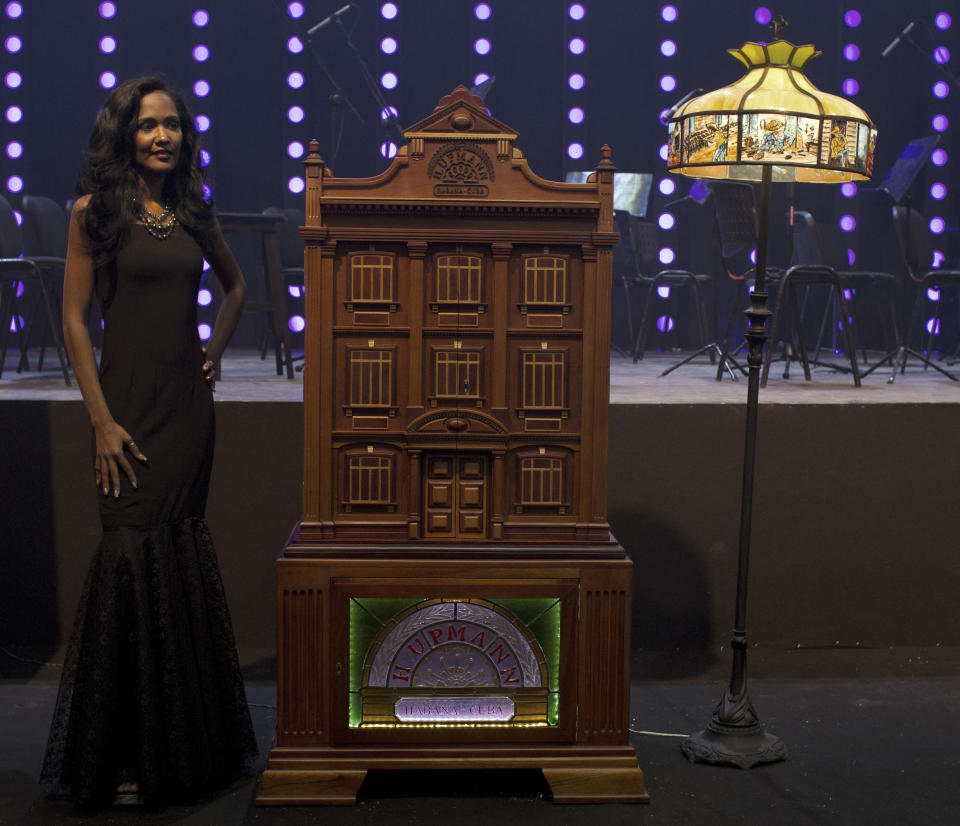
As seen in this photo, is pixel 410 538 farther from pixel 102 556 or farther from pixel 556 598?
pixel 102 556

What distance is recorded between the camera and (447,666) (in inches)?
107

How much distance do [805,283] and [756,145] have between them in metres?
2.83

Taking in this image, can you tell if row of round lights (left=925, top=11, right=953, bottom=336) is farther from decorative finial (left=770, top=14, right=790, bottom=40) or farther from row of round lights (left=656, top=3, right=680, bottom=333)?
decorative finial (left=770, top=14, right=790, bottom=40)

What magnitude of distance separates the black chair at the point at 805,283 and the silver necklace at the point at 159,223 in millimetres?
2871

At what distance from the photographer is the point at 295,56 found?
7543 millimetres

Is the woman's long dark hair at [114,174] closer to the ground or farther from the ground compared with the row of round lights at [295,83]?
closer to the ground

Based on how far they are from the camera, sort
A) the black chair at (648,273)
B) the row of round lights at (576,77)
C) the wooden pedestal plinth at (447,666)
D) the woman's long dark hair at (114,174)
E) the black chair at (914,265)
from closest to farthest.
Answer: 1. the woman's long dark hair at (114,174)
2. the wooden pedestal plinth at (447,666)
3. the black chair at (914,265)
4. the black chair at (648,273)
5. the row of round lights at (576,77)

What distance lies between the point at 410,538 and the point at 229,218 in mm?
2466

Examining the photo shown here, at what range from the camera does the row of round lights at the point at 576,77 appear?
7602 millimetres

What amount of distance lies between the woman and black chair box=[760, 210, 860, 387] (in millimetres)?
2846

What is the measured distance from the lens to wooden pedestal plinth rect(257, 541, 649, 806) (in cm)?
268

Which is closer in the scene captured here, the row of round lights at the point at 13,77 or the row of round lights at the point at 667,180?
the row of round lights at the point at 13,77

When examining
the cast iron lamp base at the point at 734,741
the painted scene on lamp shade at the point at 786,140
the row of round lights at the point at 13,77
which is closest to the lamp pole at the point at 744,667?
the cast iron lamp base at the point at 734,741

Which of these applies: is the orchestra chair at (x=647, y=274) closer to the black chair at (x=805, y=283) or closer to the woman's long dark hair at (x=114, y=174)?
the black chair at (x=805, y=283)
